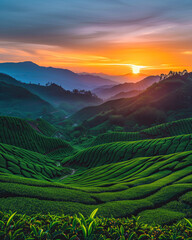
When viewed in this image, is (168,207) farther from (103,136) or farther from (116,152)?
(103,136)

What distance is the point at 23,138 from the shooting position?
87.8 meters

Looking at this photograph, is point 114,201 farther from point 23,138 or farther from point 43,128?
point 43,128

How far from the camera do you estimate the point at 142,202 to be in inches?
616

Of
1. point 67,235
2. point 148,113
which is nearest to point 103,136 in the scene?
point 148,113

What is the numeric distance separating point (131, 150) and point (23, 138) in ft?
201

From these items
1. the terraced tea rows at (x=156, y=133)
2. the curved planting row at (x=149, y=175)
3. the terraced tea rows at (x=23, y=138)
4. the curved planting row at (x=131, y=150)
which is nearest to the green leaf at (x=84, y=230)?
the curved planting row at (x=149, y=175)

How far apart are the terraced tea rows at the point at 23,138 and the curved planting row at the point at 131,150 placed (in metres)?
26.7

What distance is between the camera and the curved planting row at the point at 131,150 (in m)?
48.2

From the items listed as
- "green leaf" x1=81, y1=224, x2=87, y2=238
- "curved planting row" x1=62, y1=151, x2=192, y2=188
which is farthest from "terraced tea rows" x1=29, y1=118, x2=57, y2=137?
"green leaf" x1=81, y1=224, x2=87, y2=238

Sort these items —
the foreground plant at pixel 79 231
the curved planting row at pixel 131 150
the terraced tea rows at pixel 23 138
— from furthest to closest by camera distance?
the terraced tea rows at pixel 23 138
the curved planting row at pixel 131 150
the foreground plant at pixel 79 231

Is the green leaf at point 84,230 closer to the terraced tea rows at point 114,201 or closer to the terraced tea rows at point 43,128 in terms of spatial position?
the terraced tea rows at point 114,201

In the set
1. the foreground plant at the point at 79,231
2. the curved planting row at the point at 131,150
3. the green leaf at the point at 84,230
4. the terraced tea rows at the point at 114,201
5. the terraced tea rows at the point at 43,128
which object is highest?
the green leaf at the point at 84,230

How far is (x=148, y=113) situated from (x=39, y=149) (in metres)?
126

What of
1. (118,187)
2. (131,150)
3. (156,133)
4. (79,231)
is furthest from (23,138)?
(79,231)
